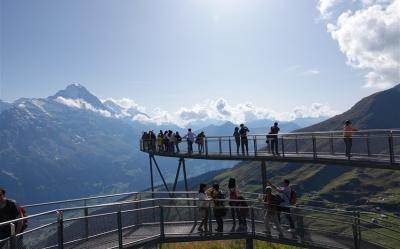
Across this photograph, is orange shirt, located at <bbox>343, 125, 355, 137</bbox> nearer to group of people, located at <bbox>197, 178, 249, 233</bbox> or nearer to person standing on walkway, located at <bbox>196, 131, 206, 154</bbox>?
group of people, located at <bbox>197, 178, 249, 233</bbox>

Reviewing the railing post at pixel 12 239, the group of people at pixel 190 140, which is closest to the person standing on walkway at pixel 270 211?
the railing post at pixel 12 239

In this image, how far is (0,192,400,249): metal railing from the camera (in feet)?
49.4

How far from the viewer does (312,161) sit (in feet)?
86.2

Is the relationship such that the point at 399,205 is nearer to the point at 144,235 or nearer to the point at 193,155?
the point at 193,155

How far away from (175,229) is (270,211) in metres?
4.46


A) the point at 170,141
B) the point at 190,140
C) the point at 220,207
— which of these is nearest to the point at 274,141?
the point at 190,140

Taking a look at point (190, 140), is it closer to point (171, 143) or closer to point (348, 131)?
point (171, 143)

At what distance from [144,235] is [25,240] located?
618 centimetres

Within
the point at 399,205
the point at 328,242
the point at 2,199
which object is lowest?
the point at 399,205

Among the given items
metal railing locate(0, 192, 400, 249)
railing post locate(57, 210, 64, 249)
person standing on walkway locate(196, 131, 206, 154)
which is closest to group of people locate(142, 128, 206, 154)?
person standing on walkway locate(196, 131, 206, 154)

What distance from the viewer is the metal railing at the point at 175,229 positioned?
593 inches

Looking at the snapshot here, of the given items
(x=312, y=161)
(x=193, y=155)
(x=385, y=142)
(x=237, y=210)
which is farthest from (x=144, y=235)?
(x=193, y=155)

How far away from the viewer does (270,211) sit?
18109mm

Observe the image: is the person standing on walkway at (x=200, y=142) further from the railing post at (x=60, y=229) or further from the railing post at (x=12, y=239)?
the railing post at (x=12, y=239)
